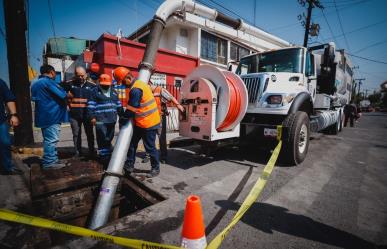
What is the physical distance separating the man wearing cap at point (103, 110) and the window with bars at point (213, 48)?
538 inches

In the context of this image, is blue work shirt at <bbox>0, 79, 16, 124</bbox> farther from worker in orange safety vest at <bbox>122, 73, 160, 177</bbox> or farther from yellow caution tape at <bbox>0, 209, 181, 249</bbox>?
yellow caution tape at <bbox>0, 209, 181, 249</bbox>

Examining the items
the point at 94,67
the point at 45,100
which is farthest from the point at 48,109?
the point at 94,67

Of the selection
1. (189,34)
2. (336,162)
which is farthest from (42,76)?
(189,34)

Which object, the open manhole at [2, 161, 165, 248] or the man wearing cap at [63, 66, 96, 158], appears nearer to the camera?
the open manhole at [2, 161, 165, 248]

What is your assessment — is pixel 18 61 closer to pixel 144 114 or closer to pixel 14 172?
pixel 14 172

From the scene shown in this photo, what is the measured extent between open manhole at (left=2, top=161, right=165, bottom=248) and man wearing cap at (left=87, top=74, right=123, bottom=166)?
66cm

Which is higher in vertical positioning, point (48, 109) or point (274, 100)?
point (274, 100)

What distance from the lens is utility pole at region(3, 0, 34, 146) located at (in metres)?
5.27

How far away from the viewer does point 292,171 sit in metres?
4.16

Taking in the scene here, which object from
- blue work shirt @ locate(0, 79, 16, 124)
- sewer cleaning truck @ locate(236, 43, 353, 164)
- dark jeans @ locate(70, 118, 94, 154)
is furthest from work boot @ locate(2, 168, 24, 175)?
sewer cleaning truck @ locate(236, 43, 353, 164)

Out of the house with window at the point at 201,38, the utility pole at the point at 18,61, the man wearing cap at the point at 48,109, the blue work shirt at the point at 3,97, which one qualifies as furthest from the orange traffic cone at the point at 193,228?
the house with window at the point at 201,38

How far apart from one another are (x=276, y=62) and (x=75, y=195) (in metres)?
5.47

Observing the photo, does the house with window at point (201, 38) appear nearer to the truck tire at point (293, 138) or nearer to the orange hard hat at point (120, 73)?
the truck tire at point (293, 138)

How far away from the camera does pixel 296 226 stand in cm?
230
